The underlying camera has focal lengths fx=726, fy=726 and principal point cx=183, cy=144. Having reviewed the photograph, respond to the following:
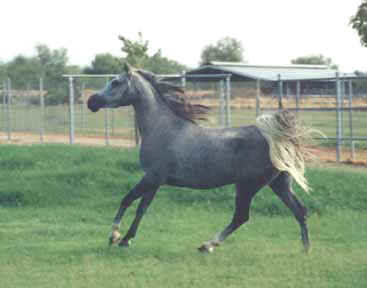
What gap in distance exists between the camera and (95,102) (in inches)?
334

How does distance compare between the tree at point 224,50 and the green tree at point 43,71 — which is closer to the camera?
the green tree at point 43,71

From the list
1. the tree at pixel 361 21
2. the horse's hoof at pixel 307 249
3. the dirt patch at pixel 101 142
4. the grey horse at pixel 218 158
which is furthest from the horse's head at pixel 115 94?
the tree at pixel 361 21

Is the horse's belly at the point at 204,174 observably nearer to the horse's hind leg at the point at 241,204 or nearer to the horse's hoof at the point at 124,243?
the horse's hind leg at the point at 241,204

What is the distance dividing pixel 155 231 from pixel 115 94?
2.13m

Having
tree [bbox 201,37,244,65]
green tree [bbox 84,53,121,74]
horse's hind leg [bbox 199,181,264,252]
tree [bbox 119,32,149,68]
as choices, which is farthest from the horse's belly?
tree [bbox 201,37,244,65]

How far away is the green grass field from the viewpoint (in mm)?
6973

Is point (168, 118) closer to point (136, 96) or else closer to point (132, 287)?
point (136, 96)

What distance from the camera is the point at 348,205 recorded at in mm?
11359

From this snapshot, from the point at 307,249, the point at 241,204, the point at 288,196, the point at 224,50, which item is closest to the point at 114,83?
the point at 241,204

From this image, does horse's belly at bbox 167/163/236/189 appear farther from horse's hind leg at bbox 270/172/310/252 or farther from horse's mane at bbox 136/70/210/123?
horse's mane at bbox 136/70/210/123

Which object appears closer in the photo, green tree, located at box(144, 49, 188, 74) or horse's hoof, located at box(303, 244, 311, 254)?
horse's hoof, located at box(303, 244, 311, 254)

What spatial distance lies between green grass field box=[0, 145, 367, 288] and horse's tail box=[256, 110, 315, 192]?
0.95 metres

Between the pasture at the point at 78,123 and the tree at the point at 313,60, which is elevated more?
the tree at the point at 313,60

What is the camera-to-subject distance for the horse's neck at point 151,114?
8570mm
